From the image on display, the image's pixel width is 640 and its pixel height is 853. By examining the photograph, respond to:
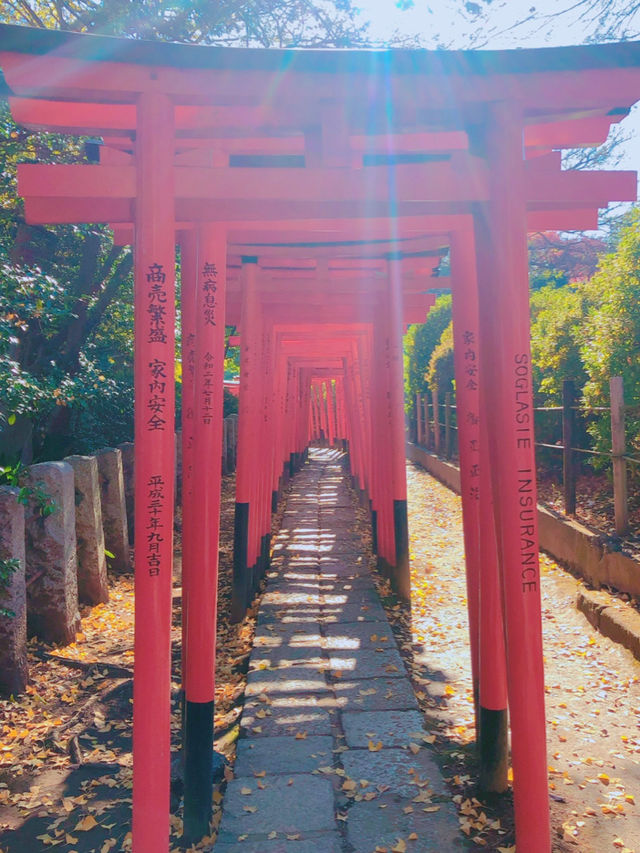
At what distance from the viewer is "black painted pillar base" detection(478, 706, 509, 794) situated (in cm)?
341

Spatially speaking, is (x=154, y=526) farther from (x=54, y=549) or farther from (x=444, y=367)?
(x=444, y=367)

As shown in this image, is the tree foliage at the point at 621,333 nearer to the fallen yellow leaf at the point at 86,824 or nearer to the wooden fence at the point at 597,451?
the wooden fence at the point at 597,451

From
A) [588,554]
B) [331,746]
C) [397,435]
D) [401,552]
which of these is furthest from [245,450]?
[331,746]

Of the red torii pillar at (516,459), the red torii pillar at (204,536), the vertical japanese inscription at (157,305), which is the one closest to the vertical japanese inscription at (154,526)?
the vertical japanese inscription at (157,305)

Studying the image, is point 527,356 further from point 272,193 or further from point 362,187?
point 272,193

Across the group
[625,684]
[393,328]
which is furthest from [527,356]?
[393,328]

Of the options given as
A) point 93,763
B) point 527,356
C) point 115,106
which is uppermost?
point 115,106

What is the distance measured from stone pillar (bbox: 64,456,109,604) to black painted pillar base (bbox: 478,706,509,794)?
3.88 meters

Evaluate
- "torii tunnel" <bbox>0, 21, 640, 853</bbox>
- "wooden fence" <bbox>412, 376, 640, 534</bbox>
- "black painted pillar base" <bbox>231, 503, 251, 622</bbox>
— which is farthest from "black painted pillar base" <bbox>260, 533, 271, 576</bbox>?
"torii tunnel" <bbox>0, 21, 640, 853</bbox>

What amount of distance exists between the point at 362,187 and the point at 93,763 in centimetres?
320

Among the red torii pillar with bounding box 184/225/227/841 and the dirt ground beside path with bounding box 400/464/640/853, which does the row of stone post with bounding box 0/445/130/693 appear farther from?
the dirt ground beside path with bounding box 400/464/640/853

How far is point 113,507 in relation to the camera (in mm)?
7328

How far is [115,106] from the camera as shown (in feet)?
10.3

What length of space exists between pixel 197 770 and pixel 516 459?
2.02 metres
